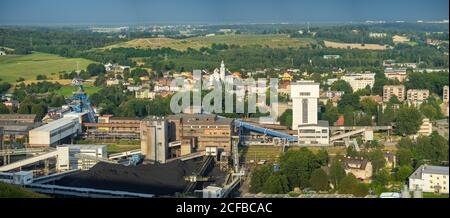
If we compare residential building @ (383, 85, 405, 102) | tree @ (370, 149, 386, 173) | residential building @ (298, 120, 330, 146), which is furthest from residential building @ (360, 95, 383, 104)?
tree @ (370, 149, 386, 173)

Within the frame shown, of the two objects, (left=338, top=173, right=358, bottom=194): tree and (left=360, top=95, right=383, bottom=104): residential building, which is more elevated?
(left=360, top=95, right=383, bottom=104): residential building

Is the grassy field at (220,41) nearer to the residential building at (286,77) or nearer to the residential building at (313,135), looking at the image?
the residential building at (286,77)

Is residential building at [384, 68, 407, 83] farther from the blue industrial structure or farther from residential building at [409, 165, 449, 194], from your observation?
residential building at [409, 165, 449, 194]

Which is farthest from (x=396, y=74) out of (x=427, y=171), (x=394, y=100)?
(x=427, y=171)

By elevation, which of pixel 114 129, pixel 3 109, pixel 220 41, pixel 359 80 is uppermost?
pixel 220 41

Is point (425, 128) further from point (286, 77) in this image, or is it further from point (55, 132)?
point (286, 77)

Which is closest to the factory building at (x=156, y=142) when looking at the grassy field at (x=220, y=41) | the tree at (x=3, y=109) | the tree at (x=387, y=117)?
the tree at (x=387, y=117)
